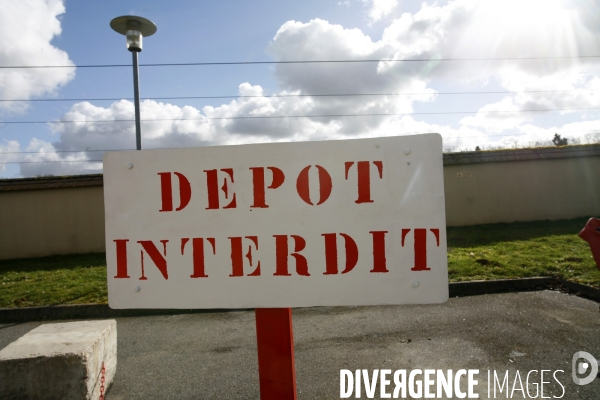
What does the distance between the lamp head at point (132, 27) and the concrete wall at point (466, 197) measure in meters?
6.81

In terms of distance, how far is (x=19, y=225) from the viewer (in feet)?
42.4

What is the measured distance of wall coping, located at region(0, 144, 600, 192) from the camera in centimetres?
1315

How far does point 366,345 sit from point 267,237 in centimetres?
345

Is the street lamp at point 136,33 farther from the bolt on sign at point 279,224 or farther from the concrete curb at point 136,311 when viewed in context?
the bolt on sign at point 279,224

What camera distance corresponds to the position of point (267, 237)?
1.44m

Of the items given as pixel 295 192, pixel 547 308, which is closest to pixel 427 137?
pixel 295 192

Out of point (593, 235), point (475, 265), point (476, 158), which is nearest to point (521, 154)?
point (476, 158)

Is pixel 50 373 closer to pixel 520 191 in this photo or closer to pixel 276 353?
pixel 276 353

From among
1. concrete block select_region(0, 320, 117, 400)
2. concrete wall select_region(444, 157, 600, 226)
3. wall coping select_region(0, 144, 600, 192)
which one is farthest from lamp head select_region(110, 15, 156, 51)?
concrete wall select_region(444, 157, 600, 226)

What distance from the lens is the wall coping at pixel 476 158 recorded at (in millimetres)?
13148

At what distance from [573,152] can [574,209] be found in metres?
1.78

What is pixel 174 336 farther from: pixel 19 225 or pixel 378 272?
pixel 19 225

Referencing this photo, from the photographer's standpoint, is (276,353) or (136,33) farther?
(136,33)

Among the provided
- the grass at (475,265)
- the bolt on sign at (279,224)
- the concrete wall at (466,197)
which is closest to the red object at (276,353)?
the bolt on sign at (279,224)
